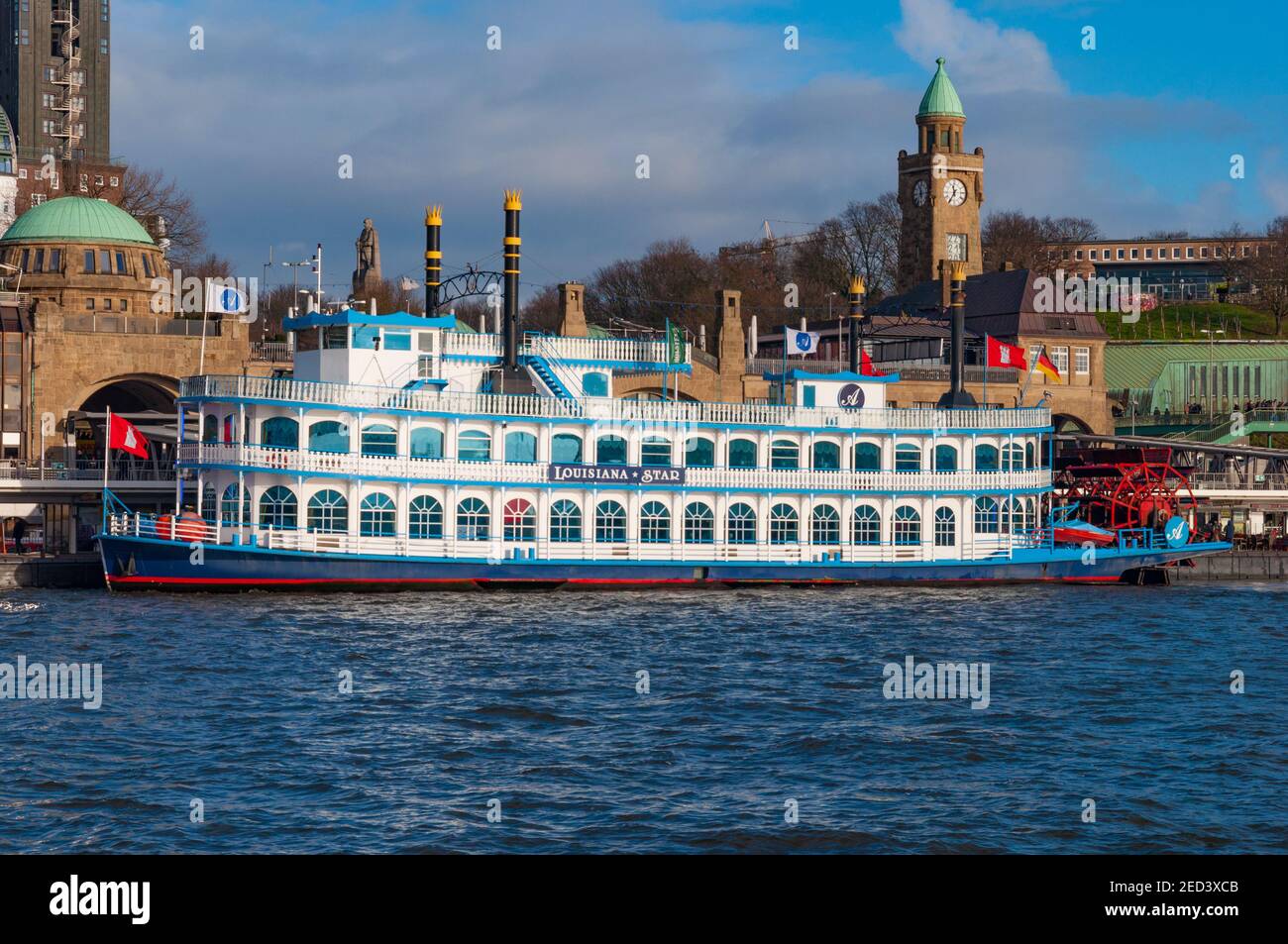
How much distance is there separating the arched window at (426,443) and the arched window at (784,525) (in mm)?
12265

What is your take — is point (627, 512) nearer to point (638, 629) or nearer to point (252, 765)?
point (638, 629)

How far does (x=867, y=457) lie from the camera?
60.7 m

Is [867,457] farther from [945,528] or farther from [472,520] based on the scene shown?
[472,520]

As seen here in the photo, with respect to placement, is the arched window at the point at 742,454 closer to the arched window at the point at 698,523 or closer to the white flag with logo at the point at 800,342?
the arched window at the point at 698,523

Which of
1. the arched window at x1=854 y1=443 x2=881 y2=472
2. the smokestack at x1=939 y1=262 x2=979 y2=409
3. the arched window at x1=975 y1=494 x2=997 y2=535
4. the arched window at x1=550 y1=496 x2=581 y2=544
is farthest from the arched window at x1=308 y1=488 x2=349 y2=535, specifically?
the smokestack at x1=939 y1=262 x2=979 y2=409

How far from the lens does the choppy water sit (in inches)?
936

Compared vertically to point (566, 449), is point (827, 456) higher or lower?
lower

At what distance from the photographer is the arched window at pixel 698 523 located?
5831cm

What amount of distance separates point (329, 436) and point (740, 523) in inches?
586

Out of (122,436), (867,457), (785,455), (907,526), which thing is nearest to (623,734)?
(122,436)

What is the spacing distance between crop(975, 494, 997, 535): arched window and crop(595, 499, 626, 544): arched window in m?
13.7

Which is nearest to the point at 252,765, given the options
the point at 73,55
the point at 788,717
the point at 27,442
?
the point at 788,717

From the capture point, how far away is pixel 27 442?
7125 centimetres
